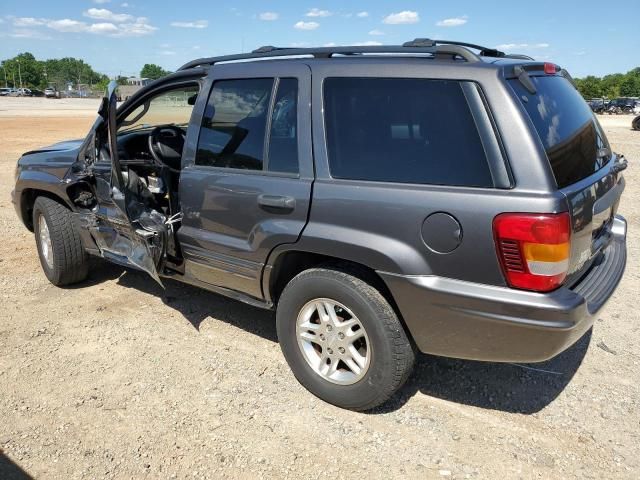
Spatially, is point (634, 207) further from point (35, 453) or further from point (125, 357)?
point (35, 453)

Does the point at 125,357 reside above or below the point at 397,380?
below

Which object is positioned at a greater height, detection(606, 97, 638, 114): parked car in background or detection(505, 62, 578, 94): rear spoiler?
detection(606, 97, 638, 114): parked car in background

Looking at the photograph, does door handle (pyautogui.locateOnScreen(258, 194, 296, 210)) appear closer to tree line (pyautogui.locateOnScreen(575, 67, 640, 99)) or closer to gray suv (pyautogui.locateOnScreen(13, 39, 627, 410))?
gray suv (pyautogui.locateOnScreen(13, 39, 627, 410))

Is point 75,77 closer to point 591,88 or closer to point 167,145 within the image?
point 591,88

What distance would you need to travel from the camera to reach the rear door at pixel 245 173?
3018 mm

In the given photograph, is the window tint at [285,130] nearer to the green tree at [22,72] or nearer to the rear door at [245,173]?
the rear door at [245,173]

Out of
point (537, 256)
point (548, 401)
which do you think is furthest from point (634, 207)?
point (537, 256)

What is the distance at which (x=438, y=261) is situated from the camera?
2.51 meters

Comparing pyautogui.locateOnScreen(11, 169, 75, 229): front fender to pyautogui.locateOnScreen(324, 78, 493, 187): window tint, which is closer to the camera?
pyautogui.locateOnScreen(324, 78, 493, 187): window tint

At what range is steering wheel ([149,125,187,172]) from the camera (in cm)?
419

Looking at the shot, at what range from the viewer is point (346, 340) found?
2936mm

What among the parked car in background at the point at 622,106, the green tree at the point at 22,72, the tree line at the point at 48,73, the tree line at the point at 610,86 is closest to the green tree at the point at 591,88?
the tree line at the point at 610,86

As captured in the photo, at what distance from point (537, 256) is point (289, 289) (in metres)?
1.39

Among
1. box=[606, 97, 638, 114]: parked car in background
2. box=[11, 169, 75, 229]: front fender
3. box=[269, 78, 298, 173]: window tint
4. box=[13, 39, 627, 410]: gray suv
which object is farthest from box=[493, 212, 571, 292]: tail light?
box=[606, 97, 638, 114]: parked car in background
